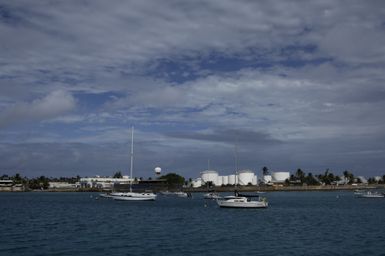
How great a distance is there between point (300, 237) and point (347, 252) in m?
10.3

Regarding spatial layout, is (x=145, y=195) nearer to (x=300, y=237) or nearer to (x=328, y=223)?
(x=328, y=223)

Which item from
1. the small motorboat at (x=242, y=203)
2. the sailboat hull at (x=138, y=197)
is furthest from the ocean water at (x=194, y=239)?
the sailboat hull at (x=138, y=197)

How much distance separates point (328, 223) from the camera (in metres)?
70.8

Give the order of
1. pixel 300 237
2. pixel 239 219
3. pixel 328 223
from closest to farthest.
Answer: pixel 300 237 → pixel 328 223 → pixel 239 219

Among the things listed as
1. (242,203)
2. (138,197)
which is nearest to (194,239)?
(242,203)

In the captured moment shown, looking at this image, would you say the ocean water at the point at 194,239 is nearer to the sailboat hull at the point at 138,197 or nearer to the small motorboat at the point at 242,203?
the small motorboat at the point at 242,203

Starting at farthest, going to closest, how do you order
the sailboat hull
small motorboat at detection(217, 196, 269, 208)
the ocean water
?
the sailboat hull → small motorboat at detection(217, 196, 269, 208) → the ocean water

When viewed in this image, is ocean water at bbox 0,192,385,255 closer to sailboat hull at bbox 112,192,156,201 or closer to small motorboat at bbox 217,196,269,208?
small motorboat at bbox 217,196,269,208

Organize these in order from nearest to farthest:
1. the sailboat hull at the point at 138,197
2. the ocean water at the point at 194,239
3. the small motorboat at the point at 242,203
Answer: the ocean water at the point at 194,239
the small motorboat at the point at 242,203
the sailboat hull at the point at 138,197

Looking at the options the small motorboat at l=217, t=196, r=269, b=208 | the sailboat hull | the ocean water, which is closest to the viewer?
the ocean water

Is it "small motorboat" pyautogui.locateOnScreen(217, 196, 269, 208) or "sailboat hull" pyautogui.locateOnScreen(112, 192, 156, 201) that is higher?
"sailboat hull" pyautogui.locateOnScreen(112, 192, 156, 201)

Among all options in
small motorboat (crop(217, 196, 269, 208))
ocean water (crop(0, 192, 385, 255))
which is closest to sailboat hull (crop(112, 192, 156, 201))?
small motorboat (crop(217, 196, 269, 208))

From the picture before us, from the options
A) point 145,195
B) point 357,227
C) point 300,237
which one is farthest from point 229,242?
point 145,195

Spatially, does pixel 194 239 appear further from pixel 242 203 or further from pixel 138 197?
pixel 138 197
